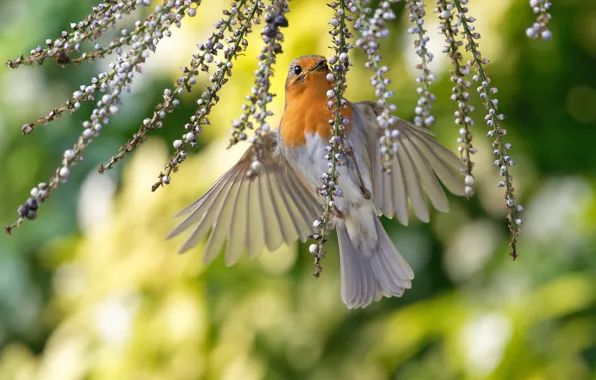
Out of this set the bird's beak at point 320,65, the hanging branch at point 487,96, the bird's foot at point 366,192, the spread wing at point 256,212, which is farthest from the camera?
the spread wing at point 256,212

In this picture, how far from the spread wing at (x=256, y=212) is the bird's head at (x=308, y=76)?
1.25ft

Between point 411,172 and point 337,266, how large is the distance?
1.88 meters

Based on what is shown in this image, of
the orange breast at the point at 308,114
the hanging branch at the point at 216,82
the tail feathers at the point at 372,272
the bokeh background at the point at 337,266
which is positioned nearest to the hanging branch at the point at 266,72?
the hanging branch at the point at 216,82

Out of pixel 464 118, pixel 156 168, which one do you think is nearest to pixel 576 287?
pixel 156 168

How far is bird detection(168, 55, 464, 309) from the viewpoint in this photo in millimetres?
2115

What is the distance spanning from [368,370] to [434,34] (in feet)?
5.37

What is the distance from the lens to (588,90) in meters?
4.35

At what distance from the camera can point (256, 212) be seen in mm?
2695

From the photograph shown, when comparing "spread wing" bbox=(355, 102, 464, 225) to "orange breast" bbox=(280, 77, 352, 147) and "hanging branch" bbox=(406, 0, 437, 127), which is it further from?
"hanging branch" bbox=(406, 0, 437, 127)

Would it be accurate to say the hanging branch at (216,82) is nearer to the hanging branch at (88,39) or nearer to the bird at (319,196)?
the hanging branch at (88,39)

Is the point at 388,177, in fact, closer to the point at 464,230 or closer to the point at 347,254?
the point at 347,254

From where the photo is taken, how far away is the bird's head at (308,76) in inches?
78.9

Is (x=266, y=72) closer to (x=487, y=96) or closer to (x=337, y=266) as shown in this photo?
(x=487, y=96)

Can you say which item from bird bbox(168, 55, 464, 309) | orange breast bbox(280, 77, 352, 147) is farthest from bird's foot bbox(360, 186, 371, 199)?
orange breast bbox(280, 77, 352, 147)
